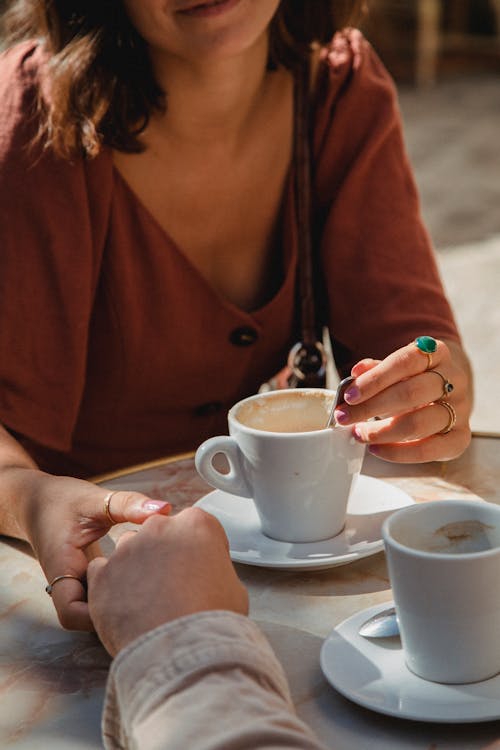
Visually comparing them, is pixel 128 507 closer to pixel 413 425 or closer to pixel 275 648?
pixel 275 648

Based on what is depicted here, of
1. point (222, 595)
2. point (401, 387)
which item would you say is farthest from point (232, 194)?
point (222, 595)

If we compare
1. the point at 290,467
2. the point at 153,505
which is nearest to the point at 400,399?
the point at 290,467

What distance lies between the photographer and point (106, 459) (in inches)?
61.8

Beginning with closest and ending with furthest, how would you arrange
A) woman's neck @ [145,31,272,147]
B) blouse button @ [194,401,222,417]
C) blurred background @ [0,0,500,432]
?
woman's neck @ [145,31,272,147]
blouse button @ [194,401,222,417]
blurred background @ [0,0,500,432]

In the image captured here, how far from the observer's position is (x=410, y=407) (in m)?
1.03

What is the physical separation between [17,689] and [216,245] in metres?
0.84

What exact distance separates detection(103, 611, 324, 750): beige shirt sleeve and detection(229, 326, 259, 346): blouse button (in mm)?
805

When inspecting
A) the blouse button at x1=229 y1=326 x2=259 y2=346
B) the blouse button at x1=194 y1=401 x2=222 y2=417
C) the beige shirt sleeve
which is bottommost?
the blouse button at x1=194 y1=401 x2=222 y2=417

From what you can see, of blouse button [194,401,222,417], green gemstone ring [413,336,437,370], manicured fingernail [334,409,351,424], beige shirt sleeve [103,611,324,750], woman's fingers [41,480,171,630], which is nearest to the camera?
beige shirt sleeve [103,611,324,750]

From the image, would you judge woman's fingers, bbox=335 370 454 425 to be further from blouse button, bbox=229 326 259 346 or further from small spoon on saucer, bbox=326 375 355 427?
blouse button, bbox=229 326 259 346

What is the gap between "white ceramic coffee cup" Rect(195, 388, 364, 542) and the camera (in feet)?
3.05

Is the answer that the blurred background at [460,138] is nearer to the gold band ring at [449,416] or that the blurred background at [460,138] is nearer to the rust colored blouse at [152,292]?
the rust colored blouse at [152,292]

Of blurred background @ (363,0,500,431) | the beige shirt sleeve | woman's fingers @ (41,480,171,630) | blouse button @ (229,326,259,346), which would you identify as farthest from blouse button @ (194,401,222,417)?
blurred background @ (363,0,500,431)

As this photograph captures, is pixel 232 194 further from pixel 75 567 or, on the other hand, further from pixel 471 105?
pixel 471 105
